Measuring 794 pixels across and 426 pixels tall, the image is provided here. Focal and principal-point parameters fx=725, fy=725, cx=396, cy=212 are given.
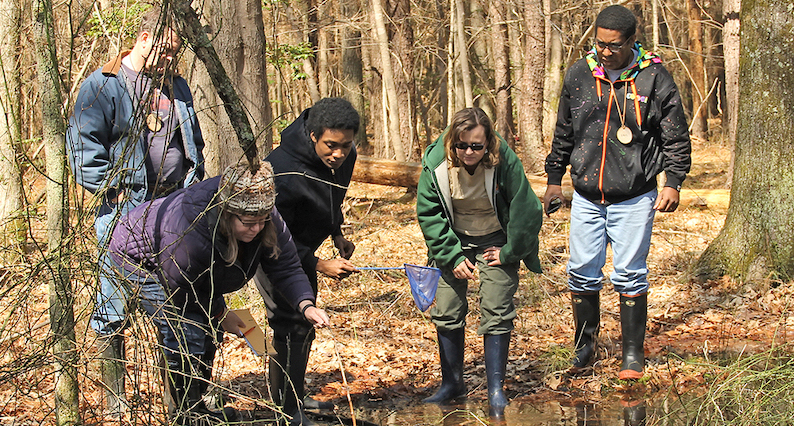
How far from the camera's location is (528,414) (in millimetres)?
4359

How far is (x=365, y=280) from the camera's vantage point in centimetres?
792

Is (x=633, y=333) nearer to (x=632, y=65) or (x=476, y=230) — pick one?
(x=476, y=230)

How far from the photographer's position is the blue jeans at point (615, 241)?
15.1ft

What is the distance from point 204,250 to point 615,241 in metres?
2.67

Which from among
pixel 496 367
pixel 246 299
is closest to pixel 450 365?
pixel 496 367

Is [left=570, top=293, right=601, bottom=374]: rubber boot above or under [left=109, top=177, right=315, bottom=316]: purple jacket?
under

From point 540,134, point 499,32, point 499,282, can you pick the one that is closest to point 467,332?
point 499,282

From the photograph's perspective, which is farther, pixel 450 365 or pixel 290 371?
pixel 450 365

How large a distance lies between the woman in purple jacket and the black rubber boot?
113cm

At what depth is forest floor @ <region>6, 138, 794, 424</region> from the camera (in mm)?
4605

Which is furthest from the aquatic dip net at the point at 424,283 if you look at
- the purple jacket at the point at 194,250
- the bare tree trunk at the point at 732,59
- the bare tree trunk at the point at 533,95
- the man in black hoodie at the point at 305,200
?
the bare tree trunk at the point at 533,95

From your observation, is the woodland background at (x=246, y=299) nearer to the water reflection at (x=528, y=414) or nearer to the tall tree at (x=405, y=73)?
the water reflection at (x=528, y=414)

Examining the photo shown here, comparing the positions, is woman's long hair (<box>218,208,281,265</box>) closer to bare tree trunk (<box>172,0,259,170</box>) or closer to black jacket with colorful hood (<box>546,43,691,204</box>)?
bare tree trunk (<box>172,0,259,170</box>)

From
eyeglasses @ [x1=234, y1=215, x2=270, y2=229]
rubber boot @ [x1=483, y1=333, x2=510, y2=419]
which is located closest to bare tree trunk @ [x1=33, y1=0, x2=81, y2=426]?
eyeglasses @ [x1=234, y1=215, x2=270, y2=229]
